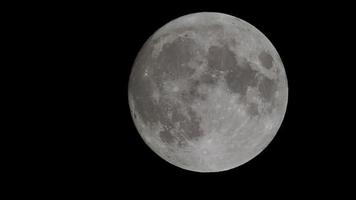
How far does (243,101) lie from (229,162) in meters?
1.02

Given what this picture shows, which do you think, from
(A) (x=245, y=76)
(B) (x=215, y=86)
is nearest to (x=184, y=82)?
(B) (x=215, y=86)

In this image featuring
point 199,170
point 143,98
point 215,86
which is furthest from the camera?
point 199,170

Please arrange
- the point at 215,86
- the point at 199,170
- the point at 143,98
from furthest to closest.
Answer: the point at 199,170 < the point at 143,98 < the point at 215,86

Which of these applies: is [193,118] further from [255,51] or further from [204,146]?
[255,51]

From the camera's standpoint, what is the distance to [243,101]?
595 cm

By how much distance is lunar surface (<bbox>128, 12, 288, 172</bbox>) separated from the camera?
19.2 ft

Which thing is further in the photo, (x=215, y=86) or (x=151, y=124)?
(x=151, y=124)

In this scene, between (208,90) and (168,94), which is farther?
(168,94)

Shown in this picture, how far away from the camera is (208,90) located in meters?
5.82

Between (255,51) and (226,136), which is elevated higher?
(255,51)

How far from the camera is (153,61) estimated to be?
618cm

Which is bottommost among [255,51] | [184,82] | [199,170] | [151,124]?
[199,170]

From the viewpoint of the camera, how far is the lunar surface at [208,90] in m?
A: 5.87

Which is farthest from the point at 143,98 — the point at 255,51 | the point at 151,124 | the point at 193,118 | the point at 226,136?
the point at 255,51
